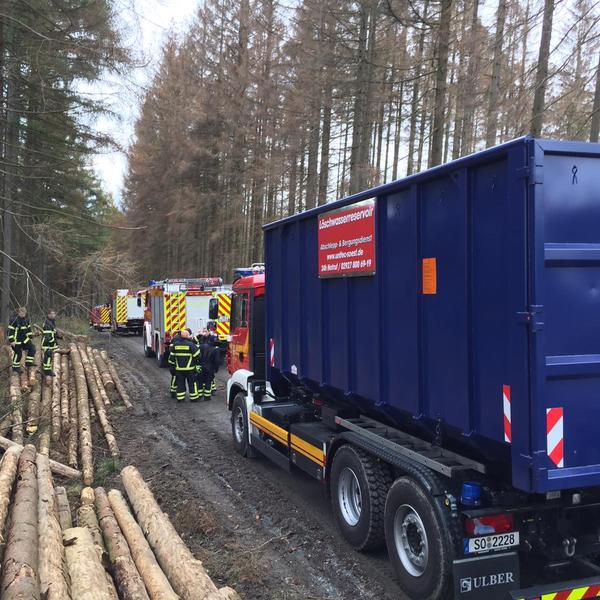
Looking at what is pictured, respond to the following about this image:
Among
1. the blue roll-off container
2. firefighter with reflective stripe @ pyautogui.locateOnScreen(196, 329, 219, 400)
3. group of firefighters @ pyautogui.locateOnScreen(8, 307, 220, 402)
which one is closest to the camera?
the blue roll-off container

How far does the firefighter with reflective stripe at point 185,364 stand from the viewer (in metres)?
12.6

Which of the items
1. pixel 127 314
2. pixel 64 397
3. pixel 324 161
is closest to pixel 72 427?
pixel 64 397

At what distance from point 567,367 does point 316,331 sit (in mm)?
3100

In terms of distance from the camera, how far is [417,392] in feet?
14.2

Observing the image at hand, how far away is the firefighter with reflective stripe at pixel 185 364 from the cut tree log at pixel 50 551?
7.18 m

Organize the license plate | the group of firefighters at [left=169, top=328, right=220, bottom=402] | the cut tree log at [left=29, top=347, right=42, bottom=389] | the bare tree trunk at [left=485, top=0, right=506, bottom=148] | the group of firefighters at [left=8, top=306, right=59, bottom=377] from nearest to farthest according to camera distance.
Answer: the license plate
the cut tree log at [left=29, top=347, right=42, bottom=389]
the bare tree trunk at [left=485, top=0, right=506, bottom=148]
the group of firefighters at [left=8, top=306, right=59, bottom=377]
the group of firefighters at [left=169, top=328, right=220, bottom=402]

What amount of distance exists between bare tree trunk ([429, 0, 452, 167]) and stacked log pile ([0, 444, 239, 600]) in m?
10.4

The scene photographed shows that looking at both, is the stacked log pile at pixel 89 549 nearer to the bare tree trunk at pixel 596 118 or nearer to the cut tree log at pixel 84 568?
the cut tree log at pixel 84 568

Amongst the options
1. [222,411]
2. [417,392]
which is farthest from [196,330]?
[417,392]

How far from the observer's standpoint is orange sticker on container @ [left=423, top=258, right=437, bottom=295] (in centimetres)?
408

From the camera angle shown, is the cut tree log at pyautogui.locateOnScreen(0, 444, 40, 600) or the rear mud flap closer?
the cut tree log at pyautogui.locateOnScreen(0, 444, 40, 600)

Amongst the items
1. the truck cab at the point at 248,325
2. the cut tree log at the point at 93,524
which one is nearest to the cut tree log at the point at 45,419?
the cut tree log at the point at 93,524

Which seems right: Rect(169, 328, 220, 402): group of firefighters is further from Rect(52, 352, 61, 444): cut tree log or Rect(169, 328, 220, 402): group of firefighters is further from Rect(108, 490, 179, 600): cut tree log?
Rect(108, 490, 179, 600): cut tree log

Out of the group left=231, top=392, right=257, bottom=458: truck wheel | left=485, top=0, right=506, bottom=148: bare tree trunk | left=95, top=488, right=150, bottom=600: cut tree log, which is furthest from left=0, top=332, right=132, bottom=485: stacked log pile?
left=485, top=0, right=506, bottom=148: bare tree trunk
